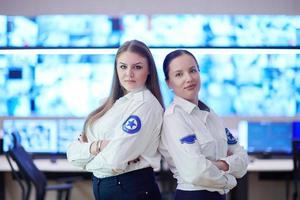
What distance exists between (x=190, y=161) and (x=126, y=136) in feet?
0.88

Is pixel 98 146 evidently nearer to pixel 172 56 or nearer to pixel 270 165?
pixel 172 56

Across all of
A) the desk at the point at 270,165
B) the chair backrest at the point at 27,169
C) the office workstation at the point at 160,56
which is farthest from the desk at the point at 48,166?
the desk at the point at 270,165

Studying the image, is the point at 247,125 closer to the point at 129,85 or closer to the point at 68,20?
the point at 68,20

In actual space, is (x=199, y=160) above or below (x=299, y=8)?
below

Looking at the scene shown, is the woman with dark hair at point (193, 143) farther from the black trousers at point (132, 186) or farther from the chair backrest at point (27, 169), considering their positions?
the chair backrest at point (27, 169)

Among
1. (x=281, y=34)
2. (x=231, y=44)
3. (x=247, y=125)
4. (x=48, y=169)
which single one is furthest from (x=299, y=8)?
(x=48, y=169)

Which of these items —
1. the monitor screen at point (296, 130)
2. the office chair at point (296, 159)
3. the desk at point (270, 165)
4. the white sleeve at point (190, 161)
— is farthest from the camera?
the monitor screen at point (296, 130)

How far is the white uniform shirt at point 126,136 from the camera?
1696 mm

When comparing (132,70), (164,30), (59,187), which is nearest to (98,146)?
(132,70)

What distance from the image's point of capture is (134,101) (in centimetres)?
178

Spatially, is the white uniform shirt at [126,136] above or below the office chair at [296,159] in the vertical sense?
above

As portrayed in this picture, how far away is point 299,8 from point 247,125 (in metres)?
1.64

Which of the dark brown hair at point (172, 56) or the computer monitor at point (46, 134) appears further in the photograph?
the computer monitor at point (46, 134)

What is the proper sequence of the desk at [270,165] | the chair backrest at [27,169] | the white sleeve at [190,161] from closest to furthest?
the white sleeve at [190,161] < the chair backrest at [27,169] < the desk at [270,165]
